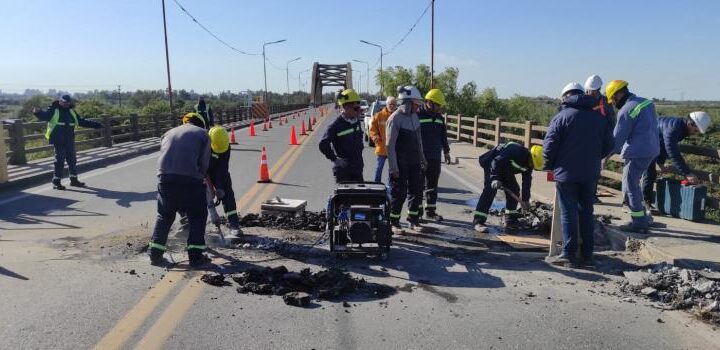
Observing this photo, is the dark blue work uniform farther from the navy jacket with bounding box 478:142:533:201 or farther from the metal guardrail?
the metal guardrail

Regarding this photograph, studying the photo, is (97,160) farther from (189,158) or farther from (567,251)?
(567,251)

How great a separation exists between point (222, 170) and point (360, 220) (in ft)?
6.45

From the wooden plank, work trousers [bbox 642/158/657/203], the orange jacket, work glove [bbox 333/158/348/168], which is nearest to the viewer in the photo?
work glove [bbox 333/158/348/168]

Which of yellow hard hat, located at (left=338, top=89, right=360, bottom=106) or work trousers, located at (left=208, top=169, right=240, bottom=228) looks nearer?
yellow hard hat, located at (left=338, top=89, right=360, bottom=106)

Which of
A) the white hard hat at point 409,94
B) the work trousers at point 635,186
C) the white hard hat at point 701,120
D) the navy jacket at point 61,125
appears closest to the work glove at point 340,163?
the white hard hat at point 409,94

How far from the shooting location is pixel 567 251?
568cm

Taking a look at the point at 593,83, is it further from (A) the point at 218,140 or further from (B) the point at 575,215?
(A) the point at 218,140

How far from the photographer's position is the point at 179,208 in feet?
18.6

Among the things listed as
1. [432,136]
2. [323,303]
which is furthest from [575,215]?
[323,303]

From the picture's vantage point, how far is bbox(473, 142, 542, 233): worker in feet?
22.8

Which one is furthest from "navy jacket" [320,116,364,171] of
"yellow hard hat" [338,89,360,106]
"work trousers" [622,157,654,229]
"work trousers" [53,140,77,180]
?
"work trousers" [53,140,77,180]

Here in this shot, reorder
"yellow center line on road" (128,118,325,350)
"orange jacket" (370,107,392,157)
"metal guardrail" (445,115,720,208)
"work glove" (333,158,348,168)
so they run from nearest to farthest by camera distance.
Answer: "yellow center line on road" (128,118,325,350)
"work glove" (333,158,348,168)
"metal guardrail" (445,115,720,208)
"orange jacket" (370,107,392,157)

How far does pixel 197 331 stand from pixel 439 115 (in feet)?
16.6

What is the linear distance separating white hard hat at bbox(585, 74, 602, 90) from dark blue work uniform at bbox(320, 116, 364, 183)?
2.84 m
